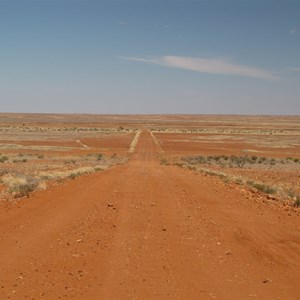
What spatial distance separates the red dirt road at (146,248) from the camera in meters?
7.23

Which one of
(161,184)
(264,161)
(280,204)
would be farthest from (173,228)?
(264,161)

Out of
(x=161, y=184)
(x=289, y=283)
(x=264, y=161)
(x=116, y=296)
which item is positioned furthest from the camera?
(x=264, y=161)

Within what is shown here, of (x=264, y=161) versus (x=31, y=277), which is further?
(x=264, y=161)

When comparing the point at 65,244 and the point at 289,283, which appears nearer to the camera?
the point at 289,283

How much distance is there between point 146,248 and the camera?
31.1 feet

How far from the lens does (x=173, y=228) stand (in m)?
11.4

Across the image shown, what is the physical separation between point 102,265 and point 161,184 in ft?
41.0

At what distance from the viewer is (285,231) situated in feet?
37.6

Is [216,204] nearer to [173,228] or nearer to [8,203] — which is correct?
[173,228]

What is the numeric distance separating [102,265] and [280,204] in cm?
966

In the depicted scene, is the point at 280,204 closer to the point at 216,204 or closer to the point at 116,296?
the point at 216,204

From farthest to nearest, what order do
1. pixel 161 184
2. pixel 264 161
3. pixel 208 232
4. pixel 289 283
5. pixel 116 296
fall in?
pixel 264 161 < pixel 161 184 < pixel 208 232 < pixel 289 283 < pixel 116 296

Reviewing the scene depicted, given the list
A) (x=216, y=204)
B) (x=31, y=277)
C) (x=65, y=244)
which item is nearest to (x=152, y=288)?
(x=31, y=277)

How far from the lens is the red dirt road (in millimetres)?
7227
